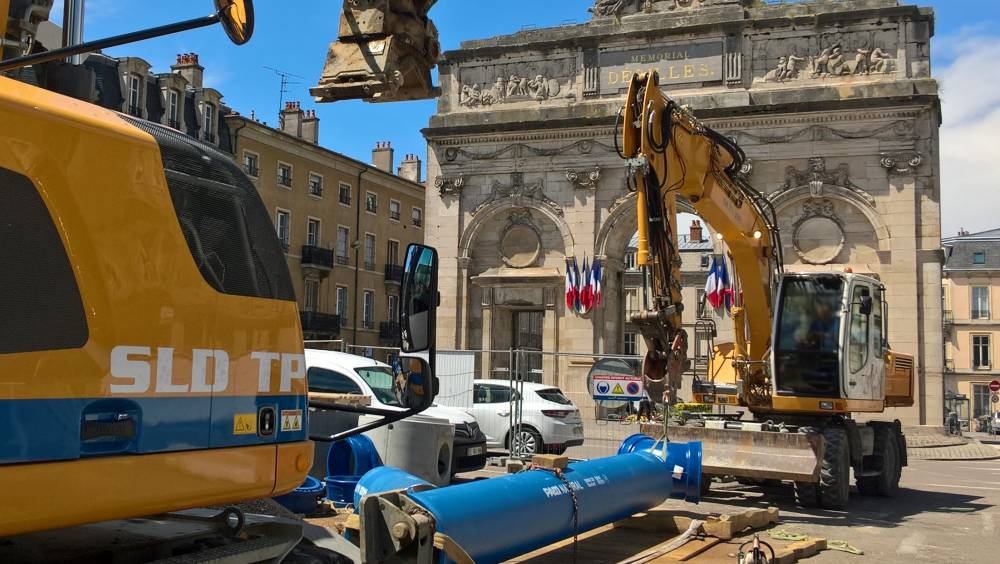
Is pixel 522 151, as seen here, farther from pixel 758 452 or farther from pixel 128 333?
pixel 128 333

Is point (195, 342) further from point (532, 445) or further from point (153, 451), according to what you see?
point (532, 445)

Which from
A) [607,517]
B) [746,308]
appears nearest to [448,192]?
[746,308]

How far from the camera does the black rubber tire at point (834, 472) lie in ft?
41.8

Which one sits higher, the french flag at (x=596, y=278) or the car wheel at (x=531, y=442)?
the french flag at (x=596, y=278)

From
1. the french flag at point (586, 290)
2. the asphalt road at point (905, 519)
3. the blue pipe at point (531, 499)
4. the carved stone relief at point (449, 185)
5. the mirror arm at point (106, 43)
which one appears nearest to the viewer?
the mirror arm at point (106, 43)

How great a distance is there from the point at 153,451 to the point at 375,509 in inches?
111

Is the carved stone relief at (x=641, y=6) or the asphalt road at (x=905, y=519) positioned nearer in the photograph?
the asphalt road at (x=905, y=519)

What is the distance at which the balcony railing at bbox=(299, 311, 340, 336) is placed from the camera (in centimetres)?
4522

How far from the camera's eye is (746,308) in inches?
575

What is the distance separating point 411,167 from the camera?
58688mm

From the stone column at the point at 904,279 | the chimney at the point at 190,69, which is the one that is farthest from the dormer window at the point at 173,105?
the stone column at the point at 904,279

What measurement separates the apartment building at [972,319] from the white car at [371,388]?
208 feet

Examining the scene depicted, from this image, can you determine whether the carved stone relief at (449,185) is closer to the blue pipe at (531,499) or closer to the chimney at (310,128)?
the chimney at (310,128)

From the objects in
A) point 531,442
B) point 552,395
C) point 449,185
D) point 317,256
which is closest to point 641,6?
point 449,185
